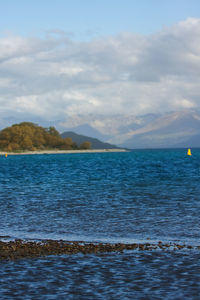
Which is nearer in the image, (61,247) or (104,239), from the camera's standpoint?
(61,247)

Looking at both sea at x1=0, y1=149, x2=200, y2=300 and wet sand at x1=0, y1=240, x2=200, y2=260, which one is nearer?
sea at x1=0, y1=149, x2=200, y2=300

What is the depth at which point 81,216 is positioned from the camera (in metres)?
24.9

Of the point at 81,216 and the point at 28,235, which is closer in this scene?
the point at 28,235

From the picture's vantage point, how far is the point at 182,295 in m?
10.8

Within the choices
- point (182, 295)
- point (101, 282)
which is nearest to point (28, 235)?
point (101, 282)

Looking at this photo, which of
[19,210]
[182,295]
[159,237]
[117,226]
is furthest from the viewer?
[19,210]

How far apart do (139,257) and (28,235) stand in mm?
6648

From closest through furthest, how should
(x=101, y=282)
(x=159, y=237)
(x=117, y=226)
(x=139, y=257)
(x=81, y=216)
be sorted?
1. (x=101, y=282)
2. (x=139, y=257)
3. (x=159, y=237)
4. (x=117, y=226)
5. (x=81, y=216)

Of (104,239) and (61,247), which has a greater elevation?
(61,247)

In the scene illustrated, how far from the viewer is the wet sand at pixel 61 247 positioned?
49.5 ft

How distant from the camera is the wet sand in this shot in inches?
595

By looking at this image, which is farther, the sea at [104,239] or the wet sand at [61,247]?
the wet sand at [61,247]

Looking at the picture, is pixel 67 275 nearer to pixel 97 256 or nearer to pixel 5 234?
pixel 97 256

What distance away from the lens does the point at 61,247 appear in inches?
633
